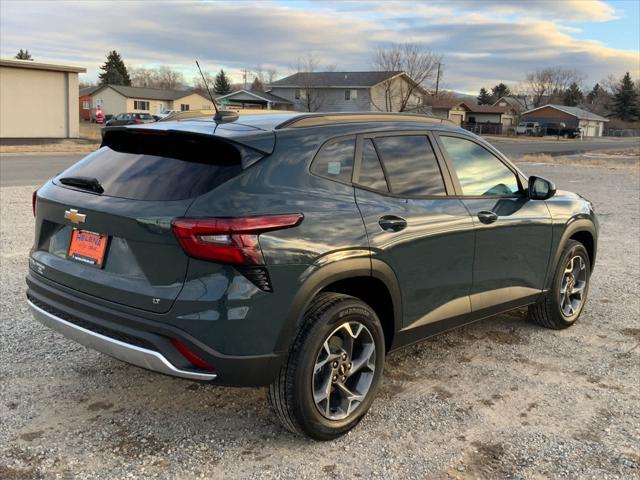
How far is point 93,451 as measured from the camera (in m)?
3.19

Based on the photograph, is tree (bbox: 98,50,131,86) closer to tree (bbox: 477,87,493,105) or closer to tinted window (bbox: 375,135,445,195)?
tree (bbox: 477,87,493,105)

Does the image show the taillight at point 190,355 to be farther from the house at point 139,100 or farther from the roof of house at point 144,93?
the roof of house at point 144,93

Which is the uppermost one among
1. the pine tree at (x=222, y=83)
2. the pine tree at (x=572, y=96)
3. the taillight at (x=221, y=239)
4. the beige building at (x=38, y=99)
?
the pine tree at (x=572, y=96)

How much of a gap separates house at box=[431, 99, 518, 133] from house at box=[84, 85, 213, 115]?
98.6 ft

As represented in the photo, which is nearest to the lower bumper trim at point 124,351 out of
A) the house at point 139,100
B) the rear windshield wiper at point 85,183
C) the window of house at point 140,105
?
the rear windshield wiper at point 85,183

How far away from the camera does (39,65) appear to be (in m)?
33.5

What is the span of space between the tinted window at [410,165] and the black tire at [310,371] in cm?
81

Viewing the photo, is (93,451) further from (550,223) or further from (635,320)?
(635,320)

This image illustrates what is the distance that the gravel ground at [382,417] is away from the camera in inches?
123

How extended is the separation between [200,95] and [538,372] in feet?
252

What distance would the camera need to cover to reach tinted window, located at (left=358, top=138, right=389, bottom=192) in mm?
3549

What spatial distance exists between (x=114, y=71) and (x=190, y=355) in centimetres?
9898

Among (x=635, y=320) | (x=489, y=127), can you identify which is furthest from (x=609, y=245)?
(x=489, y=127)

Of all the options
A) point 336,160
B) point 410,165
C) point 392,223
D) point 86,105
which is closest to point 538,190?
point 410,165
